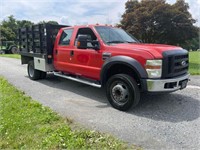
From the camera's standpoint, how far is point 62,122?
4.14 m

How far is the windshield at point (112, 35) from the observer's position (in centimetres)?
548

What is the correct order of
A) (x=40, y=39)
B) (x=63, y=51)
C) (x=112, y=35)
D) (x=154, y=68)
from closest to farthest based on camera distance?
(x=154, y=68), (x=112, y=35), (x=63, y=51), (x=40, y=39)

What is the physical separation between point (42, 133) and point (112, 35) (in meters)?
3.20

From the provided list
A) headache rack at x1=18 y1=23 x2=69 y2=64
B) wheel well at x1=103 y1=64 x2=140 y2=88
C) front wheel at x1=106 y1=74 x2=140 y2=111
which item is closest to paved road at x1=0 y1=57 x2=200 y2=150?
front wheel at x1=106 y1=74 x2=140 y2=111

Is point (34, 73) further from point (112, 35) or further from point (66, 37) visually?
point (112, 35)

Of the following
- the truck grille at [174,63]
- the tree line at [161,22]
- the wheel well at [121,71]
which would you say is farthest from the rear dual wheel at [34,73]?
the tree line at [161,22]

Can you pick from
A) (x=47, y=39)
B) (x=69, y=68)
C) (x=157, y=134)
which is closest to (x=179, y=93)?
(x=157, y=134)

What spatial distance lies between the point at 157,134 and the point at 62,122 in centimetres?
177

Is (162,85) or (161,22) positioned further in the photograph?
(161,22)

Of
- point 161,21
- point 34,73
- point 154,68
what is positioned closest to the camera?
point 154,68

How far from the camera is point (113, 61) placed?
191 inches

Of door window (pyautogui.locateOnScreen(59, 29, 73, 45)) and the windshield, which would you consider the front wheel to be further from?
door window (pyautogui.locateOnScreen(59, 29, 73, 45))

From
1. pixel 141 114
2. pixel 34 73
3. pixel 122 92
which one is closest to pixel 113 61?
pixel 122 92

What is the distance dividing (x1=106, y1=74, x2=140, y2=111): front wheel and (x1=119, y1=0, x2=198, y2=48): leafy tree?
1175cm
